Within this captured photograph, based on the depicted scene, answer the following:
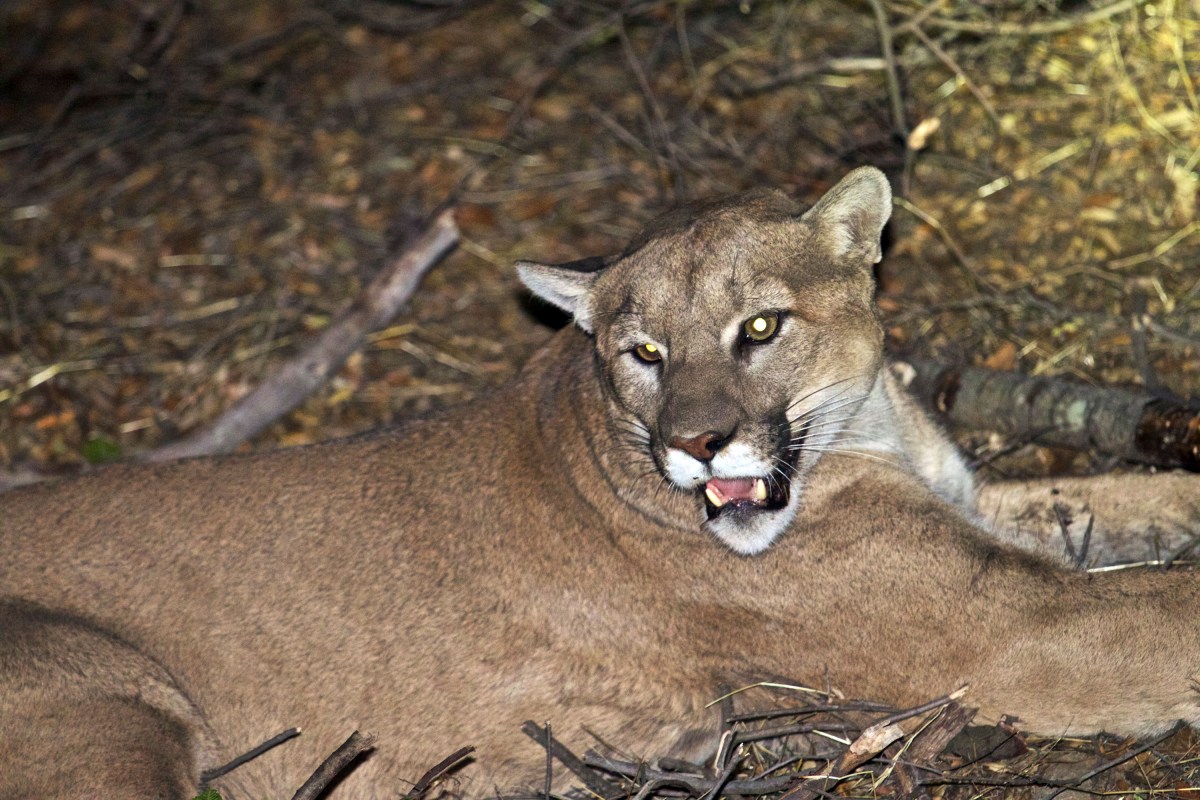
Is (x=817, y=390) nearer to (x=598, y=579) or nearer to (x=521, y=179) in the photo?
(x=598, y=579)

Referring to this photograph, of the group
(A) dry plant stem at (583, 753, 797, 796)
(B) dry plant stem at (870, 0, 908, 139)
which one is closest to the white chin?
(A) dry plant stem at (583, 753, 797, 796)

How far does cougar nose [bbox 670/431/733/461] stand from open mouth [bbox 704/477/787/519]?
236mm

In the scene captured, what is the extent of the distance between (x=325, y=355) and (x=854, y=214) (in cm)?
382

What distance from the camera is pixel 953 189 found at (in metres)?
7.92

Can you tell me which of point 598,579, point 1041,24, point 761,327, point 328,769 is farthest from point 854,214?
point 1041,24

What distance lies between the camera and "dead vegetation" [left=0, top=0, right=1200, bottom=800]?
728 cm

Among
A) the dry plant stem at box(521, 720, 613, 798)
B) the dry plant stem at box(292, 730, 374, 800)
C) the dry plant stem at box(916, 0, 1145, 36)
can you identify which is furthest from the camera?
the dry plant stem at box(916, 0, 1145, 36)

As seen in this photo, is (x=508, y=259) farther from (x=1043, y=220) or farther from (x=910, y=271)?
(x=1043, y=220)

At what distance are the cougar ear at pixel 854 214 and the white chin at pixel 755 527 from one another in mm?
1098

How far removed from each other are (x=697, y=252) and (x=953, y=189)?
3599mm

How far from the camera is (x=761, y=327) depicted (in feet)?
15.9

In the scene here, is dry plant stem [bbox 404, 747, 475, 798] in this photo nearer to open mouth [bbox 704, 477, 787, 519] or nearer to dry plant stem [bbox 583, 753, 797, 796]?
dry plant stem [bbox 583, 753, 797, 796]

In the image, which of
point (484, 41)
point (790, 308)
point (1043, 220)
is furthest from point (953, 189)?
point (484, 41)

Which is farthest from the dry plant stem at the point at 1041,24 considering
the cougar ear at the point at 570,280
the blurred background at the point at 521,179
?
the cougar ear at the point at 570,280
